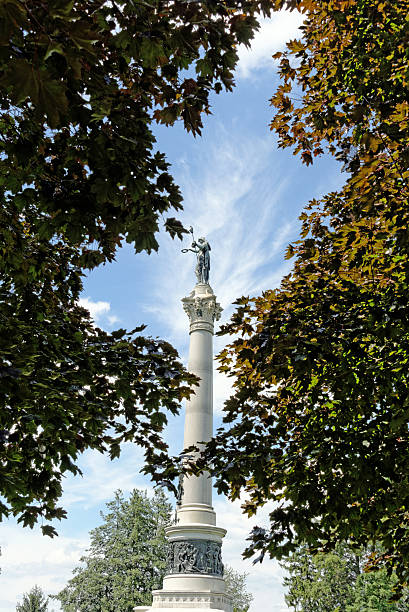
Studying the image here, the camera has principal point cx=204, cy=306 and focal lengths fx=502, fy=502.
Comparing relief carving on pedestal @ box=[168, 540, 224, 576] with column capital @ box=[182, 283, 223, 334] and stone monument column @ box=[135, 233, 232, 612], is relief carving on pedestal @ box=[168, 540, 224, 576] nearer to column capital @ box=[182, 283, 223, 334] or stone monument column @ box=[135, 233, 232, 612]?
stone monument column @ box=[135, 233, 232, 612]

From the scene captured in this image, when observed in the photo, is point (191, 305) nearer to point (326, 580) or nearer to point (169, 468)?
point (169, 468)

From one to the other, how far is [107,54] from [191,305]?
18009 millimetres

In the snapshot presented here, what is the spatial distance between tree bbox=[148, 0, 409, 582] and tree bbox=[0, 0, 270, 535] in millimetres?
1336

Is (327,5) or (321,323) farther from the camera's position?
(327,5)

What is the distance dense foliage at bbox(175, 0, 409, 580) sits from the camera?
5.41 meters

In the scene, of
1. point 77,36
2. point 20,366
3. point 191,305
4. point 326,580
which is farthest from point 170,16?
point 326,580

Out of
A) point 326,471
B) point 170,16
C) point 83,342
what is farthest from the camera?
point 83,342

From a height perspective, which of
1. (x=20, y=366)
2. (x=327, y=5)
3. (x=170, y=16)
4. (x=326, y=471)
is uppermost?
(x=327, y=5)

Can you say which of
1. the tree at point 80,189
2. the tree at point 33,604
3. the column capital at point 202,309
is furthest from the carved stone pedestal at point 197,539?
the tree at point 33,604

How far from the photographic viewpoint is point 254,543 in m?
5.93

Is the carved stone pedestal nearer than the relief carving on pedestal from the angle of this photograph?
Yes

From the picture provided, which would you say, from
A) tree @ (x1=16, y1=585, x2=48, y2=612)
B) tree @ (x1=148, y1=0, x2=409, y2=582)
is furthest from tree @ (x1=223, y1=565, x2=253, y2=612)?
tree @ (x1=148, y1=0, x2=409, y2=582)

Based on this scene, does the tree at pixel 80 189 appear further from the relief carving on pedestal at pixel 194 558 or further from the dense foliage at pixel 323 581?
the dense foliage at pixel 323 581

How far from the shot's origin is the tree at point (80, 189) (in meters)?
2.88
